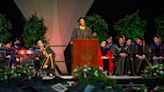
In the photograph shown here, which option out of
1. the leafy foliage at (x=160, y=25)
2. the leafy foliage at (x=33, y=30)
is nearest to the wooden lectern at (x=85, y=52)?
the leafy foliage at (x=33, y=30)

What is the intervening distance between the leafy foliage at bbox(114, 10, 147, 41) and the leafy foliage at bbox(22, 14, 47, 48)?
86.6 inches

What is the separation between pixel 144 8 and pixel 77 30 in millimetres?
4277

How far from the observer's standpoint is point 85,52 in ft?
29.5

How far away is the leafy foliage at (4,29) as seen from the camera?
39.0ft

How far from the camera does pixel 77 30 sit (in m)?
9.46

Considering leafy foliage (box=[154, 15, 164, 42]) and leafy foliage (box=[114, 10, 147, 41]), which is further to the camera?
leafy foliage (box=[154, 15, 164, 42])

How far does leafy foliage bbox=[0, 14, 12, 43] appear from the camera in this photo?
1187 cm

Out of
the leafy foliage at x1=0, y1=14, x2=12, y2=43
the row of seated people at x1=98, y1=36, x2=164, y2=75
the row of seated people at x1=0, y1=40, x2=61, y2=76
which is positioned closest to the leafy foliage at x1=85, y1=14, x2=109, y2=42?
the row of seated people at x1=98, y1=36, x2=164, y2=75

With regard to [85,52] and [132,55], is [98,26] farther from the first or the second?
[85,52]

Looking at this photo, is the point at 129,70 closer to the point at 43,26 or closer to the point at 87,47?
the point at 87,47

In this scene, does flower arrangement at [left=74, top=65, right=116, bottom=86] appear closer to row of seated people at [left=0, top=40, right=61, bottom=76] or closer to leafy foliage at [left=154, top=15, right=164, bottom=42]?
row of seated people at [left=0, top=40, right=61, bottom=76]

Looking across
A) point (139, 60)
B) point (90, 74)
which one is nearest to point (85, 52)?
point (90, 74)

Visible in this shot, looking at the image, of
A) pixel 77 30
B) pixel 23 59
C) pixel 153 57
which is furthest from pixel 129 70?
pixel 23 59

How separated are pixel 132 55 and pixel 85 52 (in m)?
1.81
